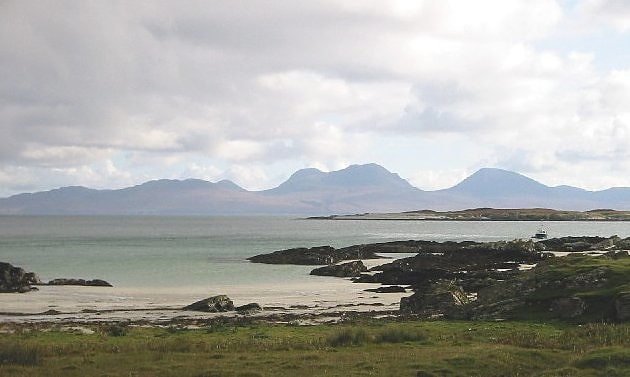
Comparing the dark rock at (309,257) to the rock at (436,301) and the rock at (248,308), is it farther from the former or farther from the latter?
the rock at (436,301)

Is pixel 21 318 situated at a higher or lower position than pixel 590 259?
lower

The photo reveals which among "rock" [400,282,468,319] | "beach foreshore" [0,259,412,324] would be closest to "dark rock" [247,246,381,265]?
"beach foreshore" [0,259,412,324]

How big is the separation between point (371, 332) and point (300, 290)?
39.4m

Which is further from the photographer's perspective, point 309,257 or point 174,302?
point 309,257

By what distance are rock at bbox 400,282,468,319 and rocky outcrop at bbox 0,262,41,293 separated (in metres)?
47.1

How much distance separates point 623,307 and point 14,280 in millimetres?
69090

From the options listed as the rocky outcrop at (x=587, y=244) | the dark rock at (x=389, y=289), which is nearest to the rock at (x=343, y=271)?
the dark rock at (x=389, y=289)

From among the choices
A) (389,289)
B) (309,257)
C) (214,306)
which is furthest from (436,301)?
(309,257)

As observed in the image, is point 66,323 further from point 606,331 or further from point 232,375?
point 606,331

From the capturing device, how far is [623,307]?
37469 mm

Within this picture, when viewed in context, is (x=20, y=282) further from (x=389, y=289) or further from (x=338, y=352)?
(x=338, y=352)

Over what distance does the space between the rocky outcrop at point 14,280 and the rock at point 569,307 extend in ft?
195

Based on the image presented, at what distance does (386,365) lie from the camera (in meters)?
25.5

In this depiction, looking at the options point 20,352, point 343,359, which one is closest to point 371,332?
point 343,359
